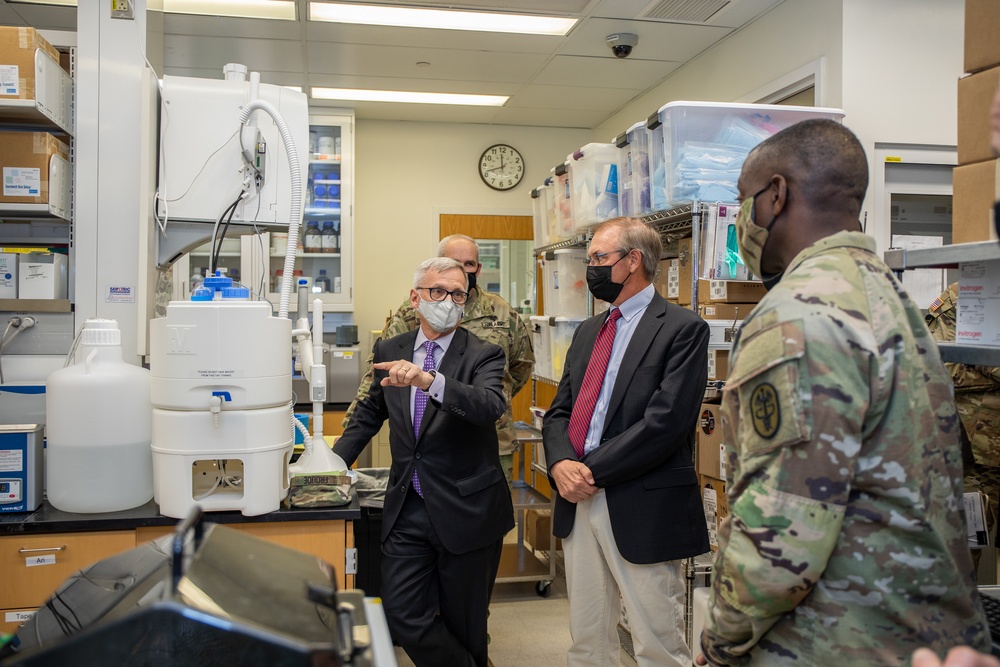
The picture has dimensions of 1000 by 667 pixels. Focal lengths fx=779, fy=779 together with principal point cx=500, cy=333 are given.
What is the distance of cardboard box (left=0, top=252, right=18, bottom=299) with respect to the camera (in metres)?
2.44

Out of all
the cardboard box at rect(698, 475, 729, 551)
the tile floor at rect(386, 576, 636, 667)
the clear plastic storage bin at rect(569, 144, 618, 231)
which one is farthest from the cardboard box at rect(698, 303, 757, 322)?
the tile floor at rect(386, 576, 636, 667)

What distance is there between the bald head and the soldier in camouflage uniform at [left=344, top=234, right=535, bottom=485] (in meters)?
2.07

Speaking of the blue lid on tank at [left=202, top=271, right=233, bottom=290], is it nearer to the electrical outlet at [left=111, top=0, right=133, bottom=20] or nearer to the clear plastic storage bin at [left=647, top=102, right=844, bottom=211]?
the electrical outlet at [left=111, top=0, right=133, bottom=20]

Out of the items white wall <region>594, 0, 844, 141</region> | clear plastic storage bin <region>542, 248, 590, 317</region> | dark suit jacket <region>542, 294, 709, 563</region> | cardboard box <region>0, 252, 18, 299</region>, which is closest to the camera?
dark suit jacket <region>542, 294, 709, 563</region>

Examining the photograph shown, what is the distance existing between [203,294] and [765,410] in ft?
4.47

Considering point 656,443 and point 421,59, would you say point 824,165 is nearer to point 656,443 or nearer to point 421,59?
point 656,443

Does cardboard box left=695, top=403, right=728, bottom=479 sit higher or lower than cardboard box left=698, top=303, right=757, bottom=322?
lower

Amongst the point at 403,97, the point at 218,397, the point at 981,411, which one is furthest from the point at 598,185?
the point at 403,97

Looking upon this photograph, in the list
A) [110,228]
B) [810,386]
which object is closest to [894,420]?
[810,386]

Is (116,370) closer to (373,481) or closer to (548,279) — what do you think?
(373,481)

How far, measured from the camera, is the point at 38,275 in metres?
2.47

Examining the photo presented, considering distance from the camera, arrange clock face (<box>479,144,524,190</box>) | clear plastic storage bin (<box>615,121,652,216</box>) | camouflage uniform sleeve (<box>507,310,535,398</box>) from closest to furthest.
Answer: clear plastic storage bin (<box>615,121,652,216</box>)
camouflage uniform sleeve (<box>507,310,535,398</box>)
clock face (<box>479,144,524,190</box>)

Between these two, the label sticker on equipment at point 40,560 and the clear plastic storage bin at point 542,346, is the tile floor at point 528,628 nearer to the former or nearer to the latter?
the clear plastic storage bin at point 542,346

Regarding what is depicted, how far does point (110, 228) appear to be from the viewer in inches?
94.8
